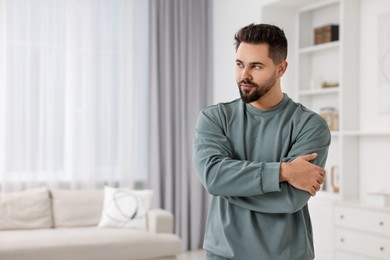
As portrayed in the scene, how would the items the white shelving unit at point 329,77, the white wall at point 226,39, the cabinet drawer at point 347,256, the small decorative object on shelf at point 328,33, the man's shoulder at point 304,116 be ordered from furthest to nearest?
the white wall at point 226,39
the small decorative object on shelf at point 328,33
the white shelving unit at point 329,77
the cabinet drawer at point 347,256
the man's shoulder at point 304,116

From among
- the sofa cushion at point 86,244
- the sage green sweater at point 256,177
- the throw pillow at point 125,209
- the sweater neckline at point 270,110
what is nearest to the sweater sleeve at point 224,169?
the sage green sweater at point 256,177

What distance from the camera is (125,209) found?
5176 mm

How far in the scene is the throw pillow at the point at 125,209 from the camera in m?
5.13

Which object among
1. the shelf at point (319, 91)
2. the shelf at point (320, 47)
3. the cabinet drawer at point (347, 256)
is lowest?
the cabinet drawer at point (347, 256)

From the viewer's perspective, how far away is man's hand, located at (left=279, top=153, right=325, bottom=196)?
6.45 ft

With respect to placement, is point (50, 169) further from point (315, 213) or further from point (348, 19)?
point (348, 19)

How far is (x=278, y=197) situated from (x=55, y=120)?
412cm

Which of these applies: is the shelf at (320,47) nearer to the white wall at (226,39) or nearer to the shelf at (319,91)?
the shelf at (319,91)

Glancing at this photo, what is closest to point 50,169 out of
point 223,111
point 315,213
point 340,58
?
point 315,213

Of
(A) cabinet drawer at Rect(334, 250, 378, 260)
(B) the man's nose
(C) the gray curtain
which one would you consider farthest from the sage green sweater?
(C) the gray curtain

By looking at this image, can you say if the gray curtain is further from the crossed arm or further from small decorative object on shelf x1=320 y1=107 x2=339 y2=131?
the crossed arm

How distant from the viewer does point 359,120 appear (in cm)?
504

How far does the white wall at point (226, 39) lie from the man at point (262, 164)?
3.85m

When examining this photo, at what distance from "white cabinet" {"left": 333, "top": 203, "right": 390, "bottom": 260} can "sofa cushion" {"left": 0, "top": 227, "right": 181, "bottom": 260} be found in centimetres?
127
